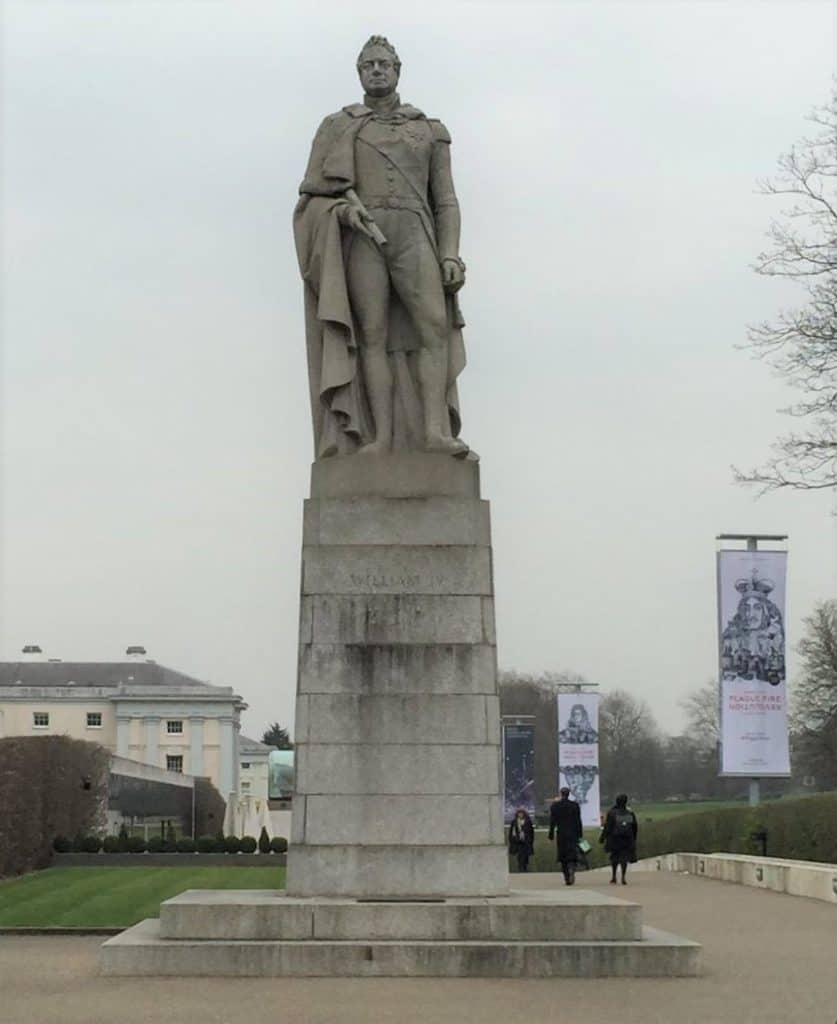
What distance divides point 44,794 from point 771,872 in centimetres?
1487

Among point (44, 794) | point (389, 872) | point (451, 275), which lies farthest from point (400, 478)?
point (44, 794)

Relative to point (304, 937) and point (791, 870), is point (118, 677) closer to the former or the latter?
point (791, 870)

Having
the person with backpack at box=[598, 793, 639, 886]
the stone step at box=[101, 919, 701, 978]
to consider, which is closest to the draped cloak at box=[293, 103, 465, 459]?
the stone step at box=[101, 919, 701, 978]

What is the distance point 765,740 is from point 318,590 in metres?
16.9

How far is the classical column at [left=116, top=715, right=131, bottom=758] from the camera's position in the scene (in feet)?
364

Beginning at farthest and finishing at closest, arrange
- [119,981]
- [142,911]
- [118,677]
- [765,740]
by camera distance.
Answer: [118,677], [765,740], [142,911], [119,981]

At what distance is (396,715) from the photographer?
1342 centimetres

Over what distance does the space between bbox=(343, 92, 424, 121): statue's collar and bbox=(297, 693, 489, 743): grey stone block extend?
5723 millimetres

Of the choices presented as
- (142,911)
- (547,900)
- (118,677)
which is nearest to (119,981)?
(547,900)

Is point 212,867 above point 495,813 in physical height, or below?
below

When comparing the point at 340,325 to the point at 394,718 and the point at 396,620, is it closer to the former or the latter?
the point at 396,620

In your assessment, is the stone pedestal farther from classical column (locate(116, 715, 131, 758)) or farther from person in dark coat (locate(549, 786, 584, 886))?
classical column (locate(116, 715, 131, 758))

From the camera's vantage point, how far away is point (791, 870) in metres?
24.3

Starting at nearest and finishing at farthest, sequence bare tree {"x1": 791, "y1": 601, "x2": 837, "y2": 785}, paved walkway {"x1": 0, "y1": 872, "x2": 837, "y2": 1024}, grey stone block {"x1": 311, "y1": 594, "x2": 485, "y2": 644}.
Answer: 1. paved walkway {"x1": 0, "y1": 872, "x2": 837, "y2": 1024}
2. grey stone block {"x1": 311, "y1": 594, "x2": 485, "y2": 644}
3. bare tree {"x1": 791, "y1": 601, "x2": 837, "y2": 785}
